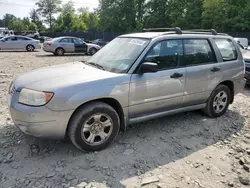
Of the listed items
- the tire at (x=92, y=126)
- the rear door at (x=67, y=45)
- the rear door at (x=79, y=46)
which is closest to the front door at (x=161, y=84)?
the tire at (x=92, y=126)

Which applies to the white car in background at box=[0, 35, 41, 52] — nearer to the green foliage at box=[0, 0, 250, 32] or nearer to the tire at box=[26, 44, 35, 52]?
the tire at box=[26, 44, 35, 52]

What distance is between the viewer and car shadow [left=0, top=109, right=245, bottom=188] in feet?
10.1

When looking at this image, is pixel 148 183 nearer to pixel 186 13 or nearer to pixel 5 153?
pixel 5 153

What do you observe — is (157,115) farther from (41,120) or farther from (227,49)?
(227,49)

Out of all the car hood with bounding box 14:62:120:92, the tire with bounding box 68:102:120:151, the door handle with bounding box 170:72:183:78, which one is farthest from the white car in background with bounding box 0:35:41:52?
the tire with bounding box 68:102:120:151

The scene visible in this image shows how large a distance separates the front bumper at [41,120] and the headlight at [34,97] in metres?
0.06

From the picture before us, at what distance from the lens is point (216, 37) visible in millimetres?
4789

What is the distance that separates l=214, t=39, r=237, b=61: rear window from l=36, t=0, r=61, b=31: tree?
71.3 metres

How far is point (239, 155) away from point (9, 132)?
3.55m

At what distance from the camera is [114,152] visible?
3.58 m

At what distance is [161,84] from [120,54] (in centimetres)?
80

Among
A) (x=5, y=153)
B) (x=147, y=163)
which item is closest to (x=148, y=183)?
(x=147, y=163)

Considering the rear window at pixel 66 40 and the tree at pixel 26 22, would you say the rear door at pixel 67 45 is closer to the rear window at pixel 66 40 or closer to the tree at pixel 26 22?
the rear window at pixel 66 40

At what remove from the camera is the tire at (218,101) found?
15.7 feet
